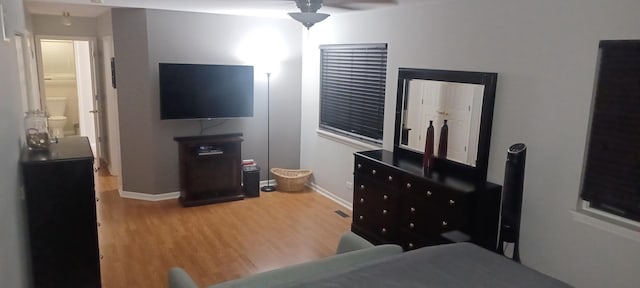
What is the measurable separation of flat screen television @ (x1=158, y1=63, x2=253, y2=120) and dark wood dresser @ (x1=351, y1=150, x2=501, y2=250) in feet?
6.10

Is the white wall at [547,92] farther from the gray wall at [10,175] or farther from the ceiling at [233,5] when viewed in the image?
the gray wall at [10,175]

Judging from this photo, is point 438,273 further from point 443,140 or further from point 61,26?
point 61,26

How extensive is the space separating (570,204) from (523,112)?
700mm

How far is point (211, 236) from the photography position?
4180 millimetres

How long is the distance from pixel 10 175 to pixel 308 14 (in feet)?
6.74

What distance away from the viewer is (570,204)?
281 cm

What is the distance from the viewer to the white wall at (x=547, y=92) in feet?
8.54

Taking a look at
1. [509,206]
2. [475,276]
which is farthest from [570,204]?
[475,276]

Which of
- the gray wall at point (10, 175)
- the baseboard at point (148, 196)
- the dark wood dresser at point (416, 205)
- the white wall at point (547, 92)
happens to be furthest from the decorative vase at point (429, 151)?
the baseboard at point (148, 196)

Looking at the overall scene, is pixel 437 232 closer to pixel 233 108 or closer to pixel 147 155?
pixel 233 108

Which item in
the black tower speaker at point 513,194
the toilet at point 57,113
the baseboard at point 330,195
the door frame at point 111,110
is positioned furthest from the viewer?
the toilet at point 57,113

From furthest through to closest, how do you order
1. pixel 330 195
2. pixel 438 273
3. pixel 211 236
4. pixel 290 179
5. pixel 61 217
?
pixel 290 179 → pixel 330 195 → pixel 211 236 → pixel 61 217 → pixel 438 273

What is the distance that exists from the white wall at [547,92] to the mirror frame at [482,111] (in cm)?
6

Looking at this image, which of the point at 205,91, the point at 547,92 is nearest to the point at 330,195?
the point at 205,91
